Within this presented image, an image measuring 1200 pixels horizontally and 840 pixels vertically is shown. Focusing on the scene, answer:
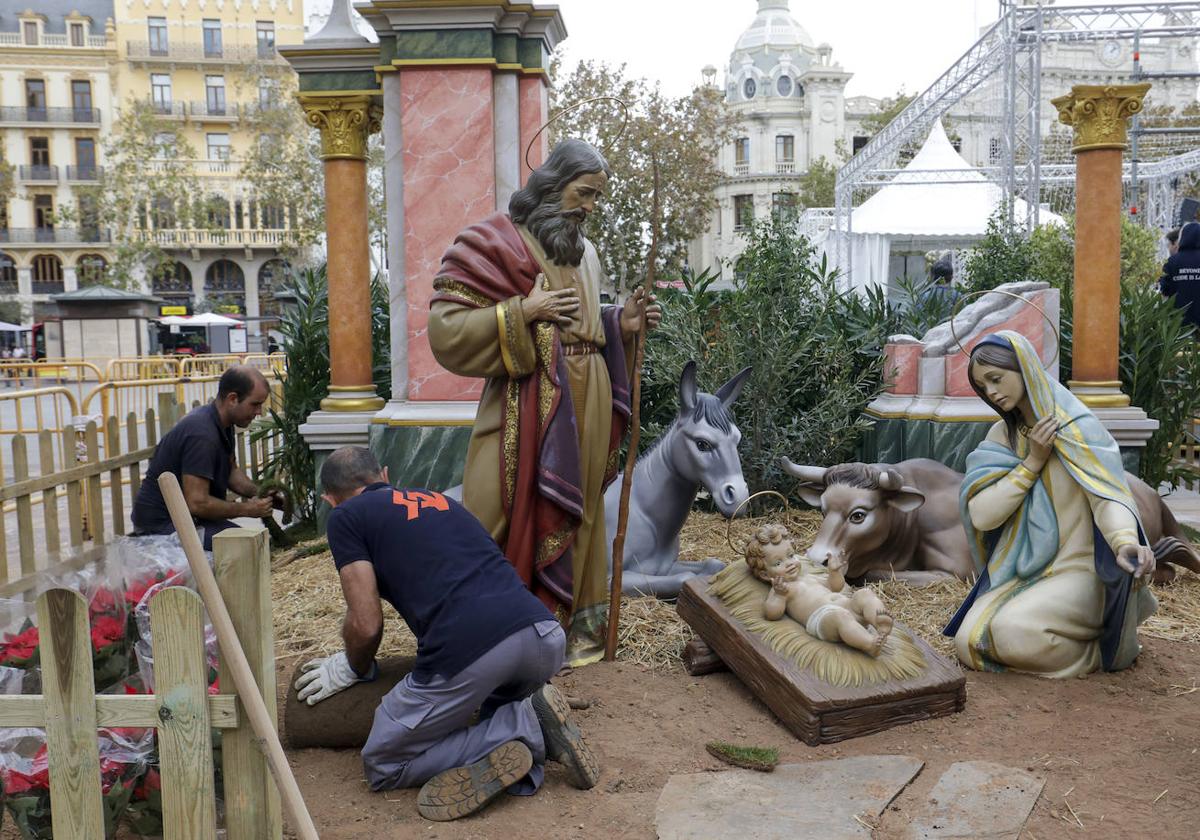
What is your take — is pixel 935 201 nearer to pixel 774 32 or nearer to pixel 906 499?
pixel 906 499

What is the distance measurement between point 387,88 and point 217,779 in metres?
4.70

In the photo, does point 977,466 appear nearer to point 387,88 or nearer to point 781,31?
point 387,88

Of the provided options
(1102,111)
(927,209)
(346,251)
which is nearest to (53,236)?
(927,209)

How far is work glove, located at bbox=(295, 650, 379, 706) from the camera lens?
12.5 feet

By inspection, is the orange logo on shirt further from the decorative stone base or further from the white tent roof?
the white tent roof

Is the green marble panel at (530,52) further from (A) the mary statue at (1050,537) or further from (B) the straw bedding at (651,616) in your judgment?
(A) the mary statue at (1050,537)

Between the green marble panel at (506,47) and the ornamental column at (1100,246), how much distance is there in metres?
3.88

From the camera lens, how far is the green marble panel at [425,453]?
662cm

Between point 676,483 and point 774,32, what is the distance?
179ft

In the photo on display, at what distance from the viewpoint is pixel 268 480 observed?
310 inches

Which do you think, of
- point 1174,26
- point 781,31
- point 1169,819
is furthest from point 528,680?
point 781,31

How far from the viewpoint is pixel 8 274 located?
159ft

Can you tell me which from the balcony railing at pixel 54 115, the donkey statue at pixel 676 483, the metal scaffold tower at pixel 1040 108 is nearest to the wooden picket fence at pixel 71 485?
the donkey statue at pixel 676 483

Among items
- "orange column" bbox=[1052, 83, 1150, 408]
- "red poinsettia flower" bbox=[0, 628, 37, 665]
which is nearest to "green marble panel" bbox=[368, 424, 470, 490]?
"red poinsettia flower" bbox=[0, 628, 37, 665]
